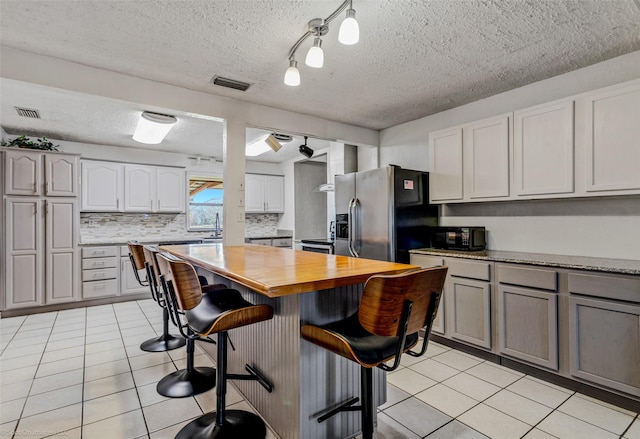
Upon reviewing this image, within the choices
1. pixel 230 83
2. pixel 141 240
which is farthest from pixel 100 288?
pixel 230 83

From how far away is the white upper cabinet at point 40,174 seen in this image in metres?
4.03

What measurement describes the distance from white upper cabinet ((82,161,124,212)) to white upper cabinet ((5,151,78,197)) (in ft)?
2.02

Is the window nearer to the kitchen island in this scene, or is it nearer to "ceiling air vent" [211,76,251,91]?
"ceiling air vent" [211,76,251,91]

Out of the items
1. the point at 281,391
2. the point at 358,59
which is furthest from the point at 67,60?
the point at 281,391

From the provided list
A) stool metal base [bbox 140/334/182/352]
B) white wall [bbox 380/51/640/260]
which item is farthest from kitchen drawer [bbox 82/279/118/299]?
white wall [bbox 380/51/640/260]

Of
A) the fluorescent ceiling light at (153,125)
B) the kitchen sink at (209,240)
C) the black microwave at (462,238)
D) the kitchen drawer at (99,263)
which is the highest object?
the fluorescent ceiling light at (153,125)

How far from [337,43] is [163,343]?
3.04 meters

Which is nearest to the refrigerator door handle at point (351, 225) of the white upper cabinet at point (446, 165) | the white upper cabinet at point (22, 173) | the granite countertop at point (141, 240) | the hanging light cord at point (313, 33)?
the white upper cabinet at point (446, 165)

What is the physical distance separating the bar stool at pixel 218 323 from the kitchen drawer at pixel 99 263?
141 inches

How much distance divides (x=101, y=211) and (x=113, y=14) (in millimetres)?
3886

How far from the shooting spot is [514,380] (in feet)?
8.07

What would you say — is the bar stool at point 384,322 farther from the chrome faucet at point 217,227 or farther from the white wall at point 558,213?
the chrome faucet at point 217,227

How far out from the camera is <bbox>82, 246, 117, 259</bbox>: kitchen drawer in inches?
179

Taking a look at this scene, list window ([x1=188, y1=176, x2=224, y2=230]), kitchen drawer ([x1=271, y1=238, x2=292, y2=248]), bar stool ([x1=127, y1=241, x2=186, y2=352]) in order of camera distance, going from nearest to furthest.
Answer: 1. bar stool ([x1=127, y1=241, x2=186, y2=352])
2. window ([x1=188, y1=176, x2=224, y2=230])
3. kitchen drawer ([x1=271, y1=238, x2=292, y2=248])
